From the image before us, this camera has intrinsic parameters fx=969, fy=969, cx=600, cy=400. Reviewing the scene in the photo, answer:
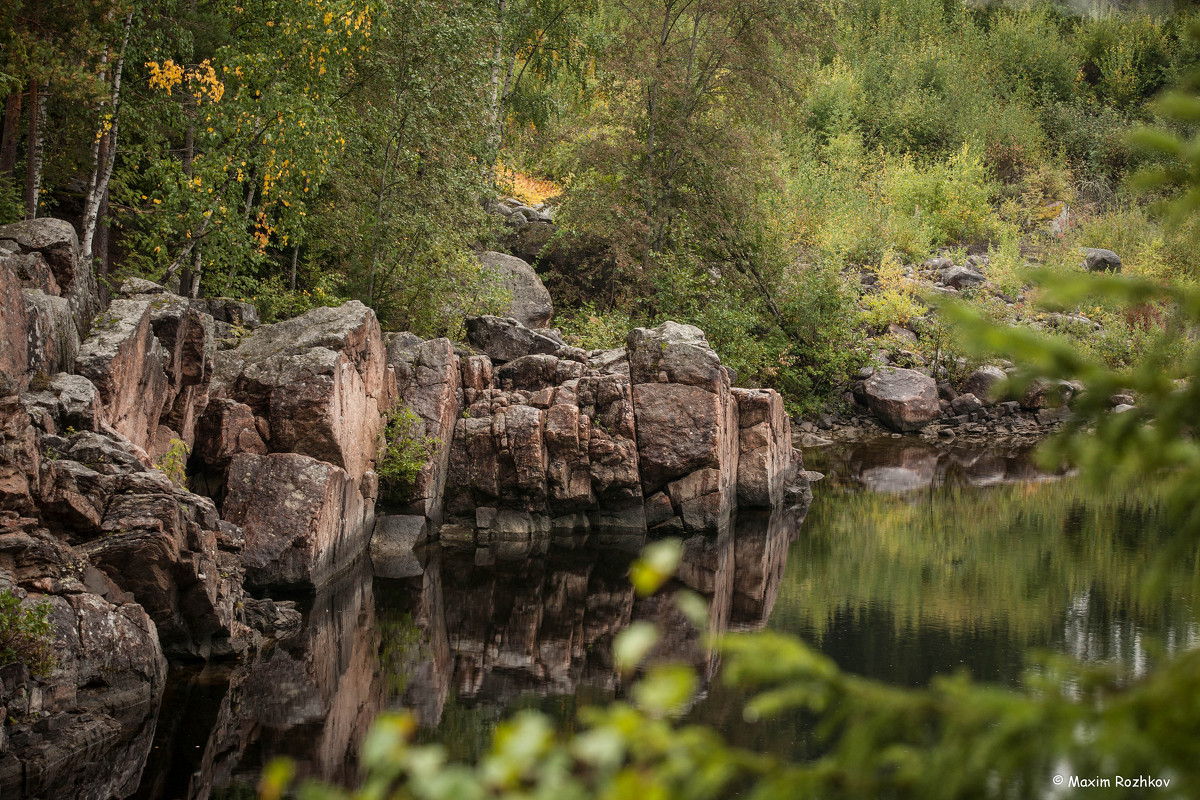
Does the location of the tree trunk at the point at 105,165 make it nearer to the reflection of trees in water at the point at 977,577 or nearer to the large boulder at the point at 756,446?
the reflection of trees in water at the point at 977,577

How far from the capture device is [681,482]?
19688 millimetres

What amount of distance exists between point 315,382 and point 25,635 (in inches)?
286

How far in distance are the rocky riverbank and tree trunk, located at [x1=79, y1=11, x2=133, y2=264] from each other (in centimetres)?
202

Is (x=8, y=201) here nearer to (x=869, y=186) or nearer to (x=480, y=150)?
(x=480, y=150)

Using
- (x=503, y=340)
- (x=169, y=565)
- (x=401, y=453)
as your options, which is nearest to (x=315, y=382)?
(x=401, y=453)

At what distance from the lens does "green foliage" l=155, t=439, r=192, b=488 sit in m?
12.9

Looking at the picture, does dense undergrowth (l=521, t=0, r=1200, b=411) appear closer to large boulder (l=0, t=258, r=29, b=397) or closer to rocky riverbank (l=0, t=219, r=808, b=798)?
rocky riverbank (l=0, t=219, r=808, b=798)

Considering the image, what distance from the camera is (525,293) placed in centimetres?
2773

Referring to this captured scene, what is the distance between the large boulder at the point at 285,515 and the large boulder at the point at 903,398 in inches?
897

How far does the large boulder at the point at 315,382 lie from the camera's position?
14734 mm

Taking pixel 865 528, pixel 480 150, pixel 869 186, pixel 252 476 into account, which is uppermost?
pixel 869 186

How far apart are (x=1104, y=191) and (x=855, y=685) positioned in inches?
2268

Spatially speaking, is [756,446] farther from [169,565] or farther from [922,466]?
[169,565]

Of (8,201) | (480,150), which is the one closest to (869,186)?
(480,150)
